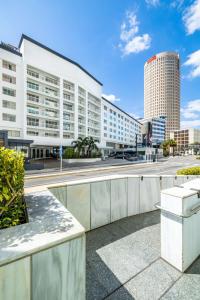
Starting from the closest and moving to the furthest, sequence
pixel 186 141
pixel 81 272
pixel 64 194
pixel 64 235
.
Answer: pixel 64 235, pixel 81 272, pixel 64 194, pixel 186 141

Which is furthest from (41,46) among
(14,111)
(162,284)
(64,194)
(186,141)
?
(186,141)

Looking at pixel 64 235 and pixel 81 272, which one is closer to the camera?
pixel 64 235

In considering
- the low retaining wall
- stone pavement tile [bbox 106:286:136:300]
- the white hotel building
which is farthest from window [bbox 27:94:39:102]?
stone pavement tile [bbox 106:286:136:300]

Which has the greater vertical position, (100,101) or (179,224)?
(100,101)

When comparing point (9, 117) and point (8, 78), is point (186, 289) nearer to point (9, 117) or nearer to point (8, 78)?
point (9, 117)

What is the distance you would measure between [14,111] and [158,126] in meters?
109

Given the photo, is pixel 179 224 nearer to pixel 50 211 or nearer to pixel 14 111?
pixel 50 211

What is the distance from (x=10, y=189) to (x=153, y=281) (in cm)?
269

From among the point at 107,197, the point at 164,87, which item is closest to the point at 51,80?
the point at 107,197

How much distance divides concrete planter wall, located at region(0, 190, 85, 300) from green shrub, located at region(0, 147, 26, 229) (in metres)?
0.33

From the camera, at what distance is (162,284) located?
8.46ft

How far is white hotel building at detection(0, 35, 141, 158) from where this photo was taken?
1215 inches

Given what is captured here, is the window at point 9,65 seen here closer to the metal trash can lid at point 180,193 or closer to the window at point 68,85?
the window at point 68,85

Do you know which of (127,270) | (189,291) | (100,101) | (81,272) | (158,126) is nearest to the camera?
(81,272)
